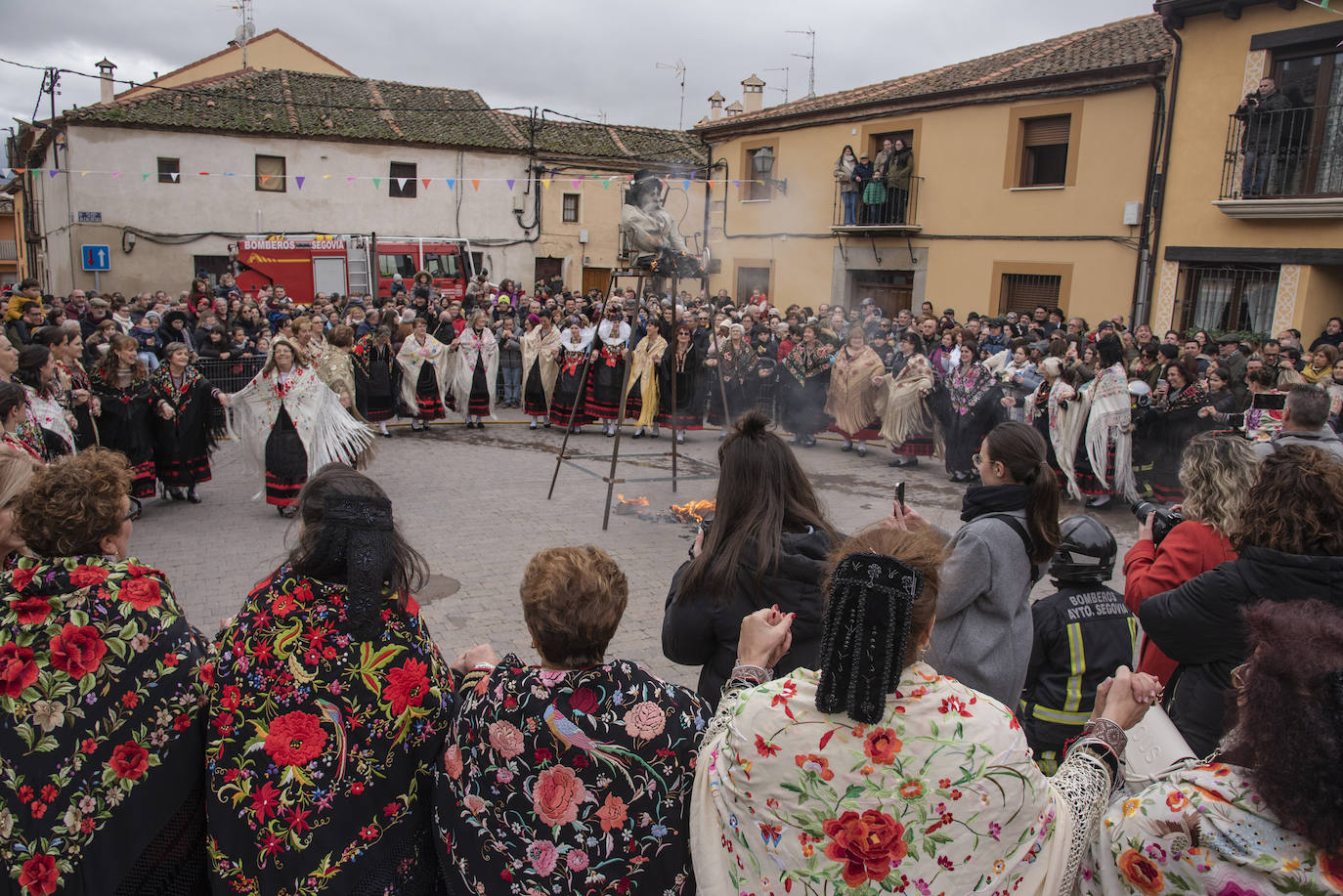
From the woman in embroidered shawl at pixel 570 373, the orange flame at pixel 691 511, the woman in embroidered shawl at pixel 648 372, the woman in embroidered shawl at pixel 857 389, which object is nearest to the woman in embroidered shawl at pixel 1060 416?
the woman in embroidered shawl at pixel 857 389

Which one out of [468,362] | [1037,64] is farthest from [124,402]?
[1037,64]

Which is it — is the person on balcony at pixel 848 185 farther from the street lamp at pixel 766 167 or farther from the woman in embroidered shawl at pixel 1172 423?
the woman in embroidered shawl at pixel 1172 423

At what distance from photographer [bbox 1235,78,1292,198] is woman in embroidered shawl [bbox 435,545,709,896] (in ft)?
47.7

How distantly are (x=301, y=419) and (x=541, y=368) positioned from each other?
5.46 metres

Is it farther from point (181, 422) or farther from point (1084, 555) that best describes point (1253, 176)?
point (181, 422)

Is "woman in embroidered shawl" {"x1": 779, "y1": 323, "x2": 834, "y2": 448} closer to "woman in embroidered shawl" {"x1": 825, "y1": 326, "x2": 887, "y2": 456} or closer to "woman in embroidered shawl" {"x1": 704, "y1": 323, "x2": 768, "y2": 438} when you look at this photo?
"woman in embroidered shawl" {"x1": 825, "y1": 326, "x2": 887, "y2": 456}

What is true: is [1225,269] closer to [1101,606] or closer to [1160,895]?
[1101,606]

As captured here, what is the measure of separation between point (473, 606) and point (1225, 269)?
511 inches

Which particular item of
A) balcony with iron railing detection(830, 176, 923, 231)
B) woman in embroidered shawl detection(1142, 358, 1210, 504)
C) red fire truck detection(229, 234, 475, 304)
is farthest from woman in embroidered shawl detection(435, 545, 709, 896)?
red fire truck detection(229, 234, 475, 304)

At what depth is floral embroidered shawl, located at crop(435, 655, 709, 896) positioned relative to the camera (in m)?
1.97

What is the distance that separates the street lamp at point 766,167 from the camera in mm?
22172

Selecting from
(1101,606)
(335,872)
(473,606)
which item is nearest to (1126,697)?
(1101,606)

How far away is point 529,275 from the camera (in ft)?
94.0

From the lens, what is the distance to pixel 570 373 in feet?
40.4
